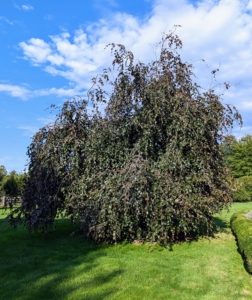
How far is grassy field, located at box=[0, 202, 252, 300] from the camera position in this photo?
12.2 feet

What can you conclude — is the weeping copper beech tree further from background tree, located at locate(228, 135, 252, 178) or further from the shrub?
background tree, located at locate(228, 135, 252, 178)

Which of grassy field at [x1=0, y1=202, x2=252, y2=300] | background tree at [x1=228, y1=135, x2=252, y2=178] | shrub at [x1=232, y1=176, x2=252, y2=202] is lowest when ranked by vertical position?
grassy field at [x1=0, y1=202, x2=252, y2=300]

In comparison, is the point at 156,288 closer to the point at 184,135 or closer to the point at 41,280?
the point at 41,280

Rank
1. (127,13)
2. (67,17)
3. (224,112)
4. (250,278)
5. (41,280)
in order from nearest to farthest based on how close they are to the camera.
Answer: (41,280) → (250,278) → (67,17) → (127,13) → (224,112)

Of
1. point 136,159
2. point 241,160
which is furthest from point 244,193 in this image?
point 136,159

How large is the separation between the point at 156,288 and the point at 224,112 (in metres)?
4.54

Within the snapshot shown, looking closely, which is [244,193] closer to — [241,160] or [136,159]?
[241,160]

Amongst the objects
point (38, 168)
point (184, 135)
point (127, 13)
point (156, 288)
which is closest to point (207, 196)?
point (184, 135)

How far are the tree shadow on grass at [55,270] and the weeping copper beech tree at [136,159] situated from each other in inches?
19.3

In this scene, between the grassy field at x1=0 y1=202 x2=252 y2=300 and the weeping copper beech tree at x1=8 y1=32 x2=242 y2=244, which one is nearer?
the grassy field at x1=0 y1=202 x2=252 y2=300

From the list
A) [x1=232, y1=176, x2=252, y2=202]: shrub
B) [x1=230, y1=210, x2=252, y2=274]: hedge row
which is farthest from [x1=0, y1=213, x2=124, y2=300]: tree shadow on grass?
[x1=232, y1=176, x2=252, y2=202]: shrub

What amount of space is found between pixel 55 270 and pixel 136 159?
2.60 meters

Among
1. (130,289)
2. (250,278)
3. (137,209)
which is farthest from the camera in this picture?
(137,209)

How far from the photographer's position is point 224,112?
6.77 metres
